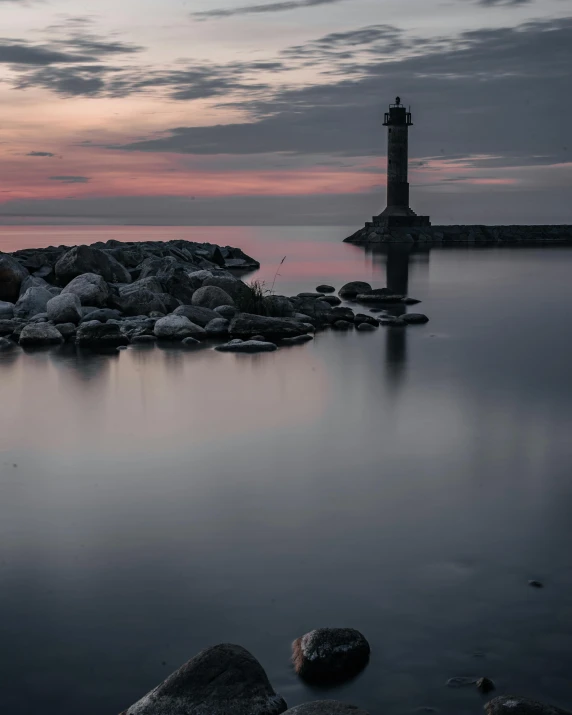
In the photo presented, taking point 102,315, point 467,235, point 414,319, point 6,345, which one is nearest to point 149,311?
point 102,315

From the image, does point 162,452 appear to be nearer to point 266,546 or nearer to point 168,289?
point 266,546

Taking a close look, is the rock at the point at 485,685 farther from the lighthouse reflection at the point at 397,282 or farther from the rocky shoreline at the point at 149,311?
the rocky shoreline at the point at 149,311

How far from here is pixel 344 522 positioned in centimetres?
616

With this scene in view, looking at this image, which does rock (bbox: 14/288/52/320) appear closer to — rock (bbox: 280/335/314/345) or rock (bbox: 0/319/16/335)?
rock (bbox: 0/319/16/335)

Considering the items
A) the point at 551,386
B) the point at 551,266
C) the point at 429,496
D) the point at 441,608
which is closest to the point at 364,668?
the point at 441,608

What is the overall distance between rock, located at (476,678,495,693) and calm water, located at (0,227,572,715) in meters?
0.06

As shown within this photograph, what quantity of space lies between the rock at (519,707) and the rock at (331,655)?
693 millimetres

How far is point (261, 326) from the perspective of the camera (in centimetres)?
1502

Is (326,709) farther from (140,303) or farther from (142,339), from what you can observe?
(140,303)

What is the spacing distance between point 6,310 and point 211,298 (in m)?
3.94

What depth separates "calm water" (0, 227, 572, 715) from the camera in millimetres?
4238

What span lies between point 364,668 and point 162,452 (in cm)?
423

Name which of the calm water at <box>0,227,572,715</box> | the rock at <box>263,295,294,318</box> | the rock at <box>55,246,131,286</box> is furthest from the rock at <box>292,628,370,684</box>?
the rock at <box>55,246,131,286</box>

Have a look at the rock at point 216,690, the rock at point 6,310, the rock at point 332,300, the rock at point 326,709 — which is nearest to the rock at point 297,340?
the rock at point 6,310
